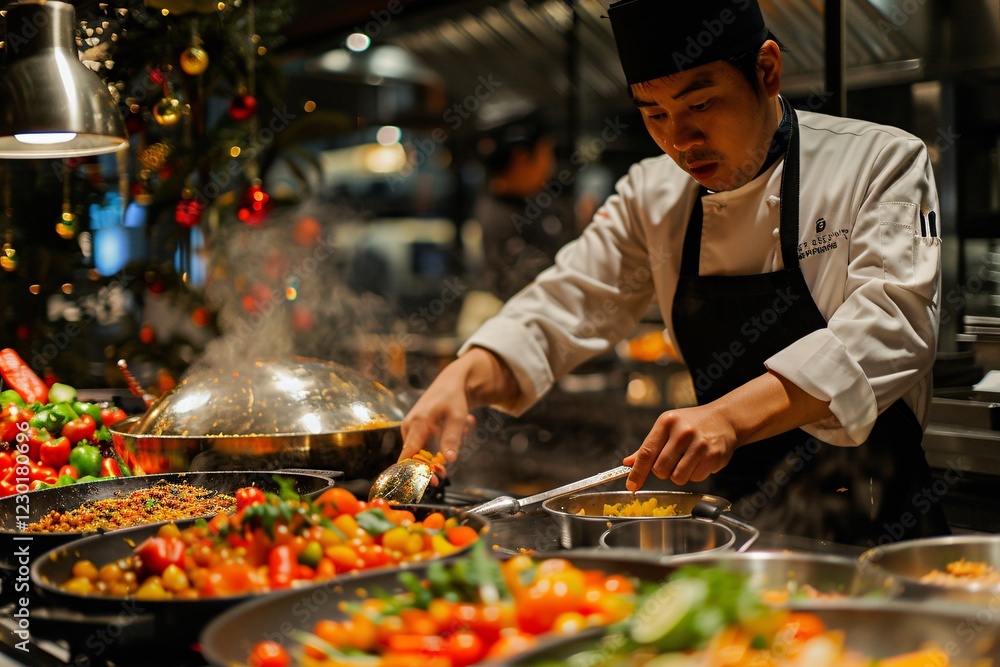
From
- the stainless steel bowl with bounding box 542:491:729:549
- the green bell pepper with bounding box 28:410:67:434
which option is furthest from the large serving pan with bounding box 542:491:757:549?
the green bell pepper with bounding box 28:410:67:434

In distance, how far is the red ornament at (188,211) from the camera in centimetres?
349


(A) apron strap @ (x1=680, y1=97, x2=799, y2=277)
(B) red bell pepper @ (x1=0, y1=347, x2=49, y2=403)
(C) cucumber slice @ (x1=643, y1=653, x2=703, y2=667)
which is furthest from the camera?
(B) red bell pepper @ (x1=0, y1=347, x2=49, y2=403)

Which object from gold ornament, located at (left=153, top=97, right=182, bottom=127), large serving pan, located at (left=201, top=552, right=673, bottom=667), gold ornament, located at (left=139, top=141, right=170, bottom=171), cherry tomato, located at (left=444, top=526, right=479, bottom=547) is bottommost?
cherry tomato, located at (left=444, top=526, right=479, bottom=547)

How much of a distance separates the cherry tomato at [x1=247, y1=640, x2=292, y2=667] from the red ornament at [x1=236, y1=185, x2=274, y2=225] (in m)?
2.73

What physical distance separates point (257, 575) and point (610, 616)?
1.45 ft

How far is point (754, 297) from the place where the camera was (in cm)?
213

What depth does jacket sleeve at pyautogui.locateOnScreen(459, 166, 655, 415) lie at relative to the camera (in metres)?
2.35

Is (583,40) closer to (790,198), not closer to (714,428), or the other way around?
(790,198)

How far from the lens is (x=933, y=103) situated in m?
3.00

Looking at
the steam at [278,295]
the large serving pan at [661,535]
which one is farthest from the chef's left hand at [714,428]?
the steam at [278,295]

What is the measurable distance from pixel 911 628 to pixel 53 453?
6.35 feet

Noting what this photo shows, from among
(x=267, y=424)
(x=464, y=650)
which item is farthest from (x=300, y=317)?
(x=464, y=650)

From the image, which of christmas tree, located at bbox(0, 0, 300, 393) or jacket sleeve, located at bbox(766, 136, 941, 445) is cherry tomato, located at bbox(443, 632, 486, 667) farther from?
christmas tree, located at bbox(0, 0, 300, 393)

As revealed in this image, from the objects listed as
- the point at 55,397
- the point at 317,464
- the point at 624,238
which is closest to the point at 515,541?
the point at 317,464
